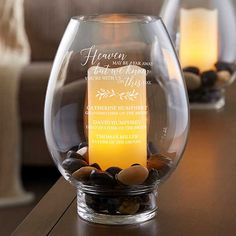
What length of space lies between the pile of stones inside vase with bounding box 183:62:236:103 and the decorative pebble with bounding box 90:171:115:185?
26.0 inches

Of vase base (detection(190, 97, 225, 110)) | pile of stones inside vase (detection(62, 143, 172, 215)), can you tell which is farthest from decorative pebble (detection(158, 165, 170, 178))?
vase base (detection(190, 97, 225, 110))

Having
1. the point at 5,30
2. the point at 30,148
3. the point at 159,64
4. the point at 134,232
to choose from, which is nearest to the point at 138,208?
the point at 134,232

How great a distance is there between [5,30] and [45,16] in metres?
0.16

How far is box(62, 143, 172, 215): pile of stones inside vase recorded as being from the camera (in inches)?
24.6

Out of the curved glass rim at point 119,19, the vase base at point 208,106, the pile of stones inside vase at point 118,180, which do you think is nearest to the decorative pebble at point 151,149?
the pile of stones inside vase at point 118,180

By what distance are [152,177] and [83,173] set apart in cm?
6

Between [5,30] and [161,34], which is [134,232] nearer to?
[161,34]

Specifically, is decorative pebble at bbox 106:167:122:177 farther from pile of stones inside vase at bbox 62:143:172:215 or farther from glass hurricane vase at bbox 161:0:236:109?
glass hurricane vase at bbox 161:0:236:109

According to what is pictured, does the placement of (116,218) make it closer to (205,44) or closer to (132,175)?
(132,175)

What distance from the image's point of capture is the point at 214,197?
2.32 ft

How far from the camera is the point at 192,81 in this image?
127 cm

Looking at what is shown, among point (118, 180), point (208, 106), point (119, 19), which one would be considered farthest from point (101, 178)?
point (208, 106)

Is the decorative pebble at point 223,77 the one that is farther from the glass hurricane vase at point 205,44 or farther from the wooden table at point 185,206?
the wooden table at point 185,206

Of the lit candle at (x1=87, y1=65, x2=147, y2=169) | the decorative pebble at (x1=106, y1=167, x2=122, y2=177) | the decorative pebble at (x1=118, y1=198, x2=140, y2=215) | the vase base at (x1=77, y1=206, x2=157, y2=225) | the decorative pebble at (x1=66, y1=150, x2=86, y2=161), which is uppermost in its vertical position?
the lit candle at (x1=87, y1=65, x2=147, y2=169)
